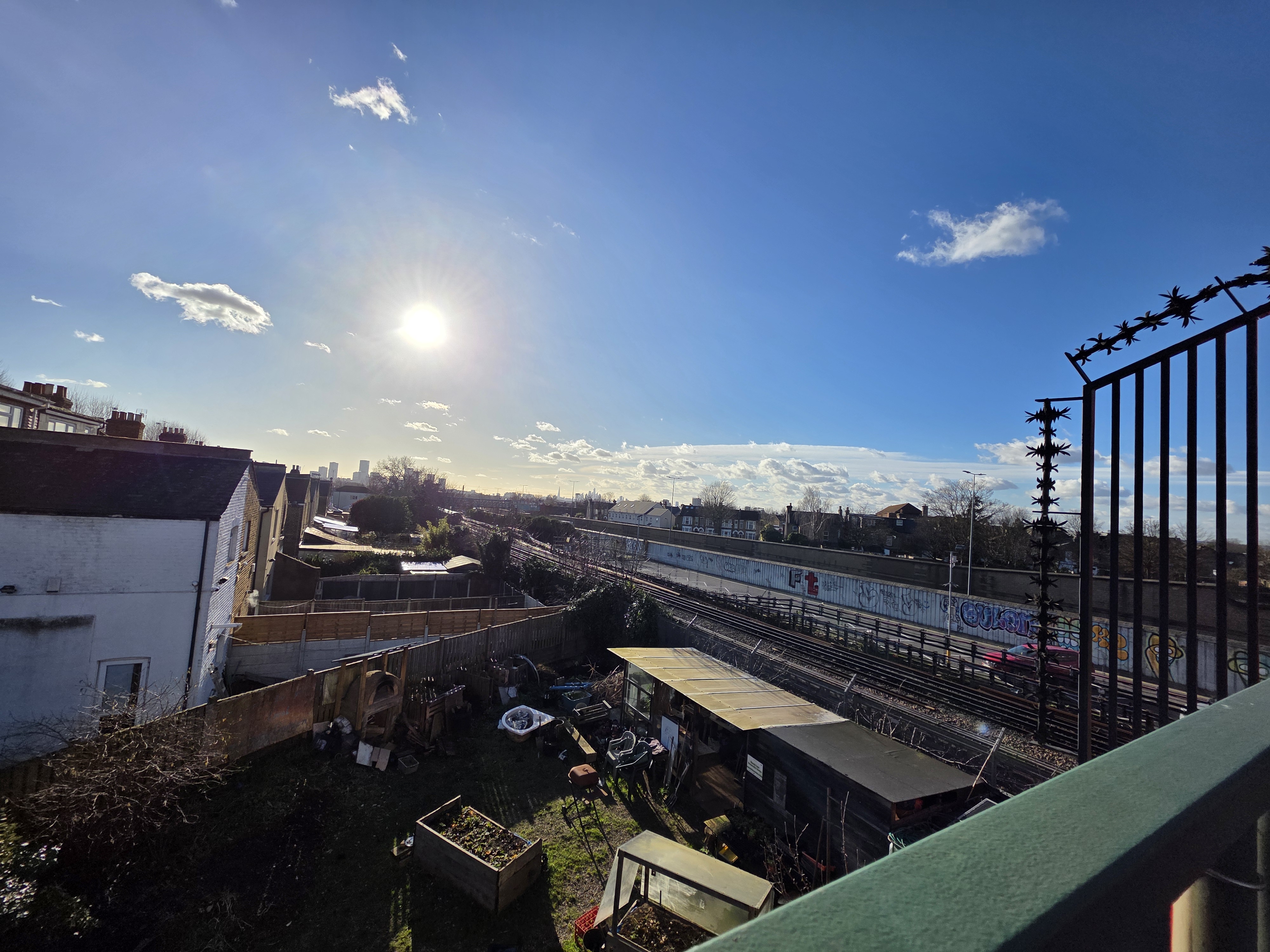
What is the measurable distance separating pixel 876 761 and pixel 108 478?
20935 mm

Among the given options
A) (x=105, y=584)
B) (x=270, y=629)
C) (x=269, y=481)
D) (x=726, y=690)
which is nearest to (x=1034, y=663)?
(x=726, y=690)

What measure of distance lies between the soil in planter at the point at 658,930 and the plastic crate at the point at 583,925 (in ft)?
2.70

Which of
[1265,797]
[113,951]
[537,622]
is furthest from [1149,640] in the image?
[113,951]

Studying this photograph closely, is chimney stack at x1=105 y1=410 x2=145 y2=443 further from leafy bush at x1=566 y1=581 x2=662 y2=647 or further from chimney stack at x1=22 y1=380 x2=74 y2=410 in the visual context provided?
leafy bush at x1=566 y1=581 x2=662 y2=647

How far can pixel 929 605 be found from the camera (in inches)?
1083

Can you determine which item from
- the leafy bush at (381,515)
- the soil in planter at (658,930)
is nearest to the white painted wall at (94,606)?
the soil in planter at (658,930)

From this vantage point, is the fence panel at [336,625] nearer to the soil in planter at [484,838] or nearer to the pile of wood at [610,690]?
the pile of wood at [610,690]

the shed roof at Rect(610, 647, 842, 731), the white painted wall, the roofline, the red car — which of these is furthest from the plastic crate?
the roofline

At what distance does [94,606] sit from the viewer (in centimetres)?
1396

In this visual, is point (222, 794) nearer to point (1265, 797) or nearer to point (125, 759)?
point (125, 759)

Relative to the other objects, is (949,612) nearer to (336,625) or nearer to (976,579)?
(976,579)

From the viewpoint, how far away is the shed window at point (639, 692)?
15922 mm

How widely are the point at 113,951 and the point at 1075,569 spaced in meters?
43.9

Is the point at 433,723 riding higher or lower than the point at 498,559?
lower
